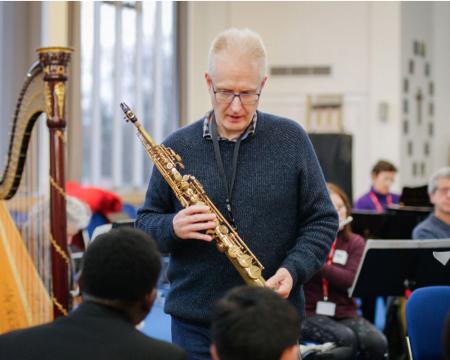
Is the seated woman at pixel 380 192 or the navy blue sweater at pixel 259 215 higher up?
the navy blue sweater at pixel 259 215

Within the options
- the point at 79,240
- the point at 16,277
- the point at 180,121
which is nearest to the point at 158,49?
the point at 180,121

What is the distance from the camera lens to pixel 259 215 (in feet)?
7.96

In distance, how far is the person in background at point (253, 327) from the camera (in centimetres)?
159

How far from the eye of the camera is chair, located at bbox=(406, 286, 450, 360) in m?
3.37

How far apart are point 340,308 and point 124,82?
5.43 meters

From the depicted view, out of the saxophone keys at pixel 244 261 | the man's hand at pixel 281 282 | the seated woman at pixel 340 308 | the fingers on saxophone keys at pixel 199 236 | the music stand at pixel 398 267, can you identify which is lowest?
the seated woman at pixel 340 308

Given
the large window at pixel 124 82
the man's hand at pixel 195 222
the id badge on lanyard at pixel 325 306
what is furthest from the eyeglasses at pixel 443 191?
the large window at pixel 124 82

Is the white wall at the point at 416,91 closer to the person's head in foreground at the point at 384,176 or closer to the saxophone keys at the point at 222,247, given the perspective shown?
the person's head in foreground at the point at 384,176

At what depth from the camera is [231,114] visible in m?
2.46

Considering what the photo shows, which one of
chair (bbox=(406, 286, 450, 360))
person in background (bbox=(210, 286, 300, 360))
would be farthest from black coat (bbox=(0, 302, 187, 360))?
chair (bbox=(406, 286, 450, 360))

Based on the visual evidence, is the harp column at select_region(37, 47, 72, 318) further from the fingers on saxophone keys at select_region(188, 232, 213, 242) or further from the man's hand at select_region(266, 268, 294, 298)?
the man's hand at select_region(266, 268, 294, 298)

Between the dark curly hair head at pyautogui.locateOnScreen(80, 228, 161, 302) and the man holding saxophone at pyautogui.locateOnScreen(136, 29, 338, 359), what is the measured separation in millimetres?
599

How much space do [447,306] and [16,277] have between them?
7.75 feet

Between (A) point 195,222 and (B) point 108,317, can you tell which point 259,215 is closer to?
(A) point 195,222
